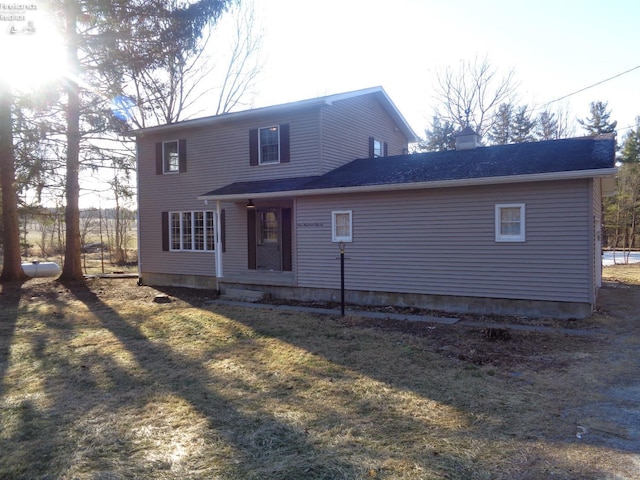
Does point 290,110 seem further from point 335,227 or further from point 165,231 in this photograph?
point 165,231

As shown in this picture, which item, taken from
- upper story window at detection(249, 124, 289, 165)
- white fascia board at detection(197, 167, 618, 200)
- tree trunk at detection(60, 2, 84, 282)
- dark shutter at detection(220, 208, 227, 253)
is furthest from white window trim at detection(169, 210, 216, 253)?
tree trunk at detection(60, 2, 84, 282)

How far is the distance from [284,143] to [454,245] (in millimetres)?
5874

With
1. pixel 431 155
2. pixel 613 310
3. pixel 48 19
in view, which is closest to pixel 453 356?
pixel 613 310

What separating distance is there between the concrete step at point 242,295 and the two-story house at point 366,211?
0.28m

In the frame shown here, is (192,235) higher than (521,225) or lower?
lower

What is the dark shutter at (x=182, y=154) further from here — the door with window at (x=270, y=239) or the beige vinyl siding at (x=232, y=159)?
the door with window at (x=270, y=239)

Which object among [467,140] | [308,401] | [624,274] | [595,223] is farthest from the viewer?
[624,274]

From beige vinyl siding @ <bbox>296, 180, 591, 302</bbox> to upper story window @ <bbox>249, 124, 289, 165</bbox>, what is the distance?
7.25ft

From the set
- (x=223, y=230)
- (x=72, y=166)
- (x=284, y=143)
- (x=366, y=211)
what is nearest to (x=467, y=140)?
(x=366, y=211)

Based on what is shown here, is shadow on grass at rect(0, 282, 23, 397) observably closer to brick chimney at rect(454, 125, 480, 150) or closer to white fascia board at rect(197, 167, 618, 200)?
white fascia board at rect(197, 167, 618, 200)

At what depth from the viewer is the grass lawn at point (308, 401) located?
3.32 metres

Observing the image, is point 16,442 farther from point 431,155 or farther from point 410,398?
point 431,155

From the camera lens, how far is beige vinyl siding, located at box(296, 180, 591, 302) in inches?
332

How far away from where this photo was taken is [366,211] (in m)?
10.7
